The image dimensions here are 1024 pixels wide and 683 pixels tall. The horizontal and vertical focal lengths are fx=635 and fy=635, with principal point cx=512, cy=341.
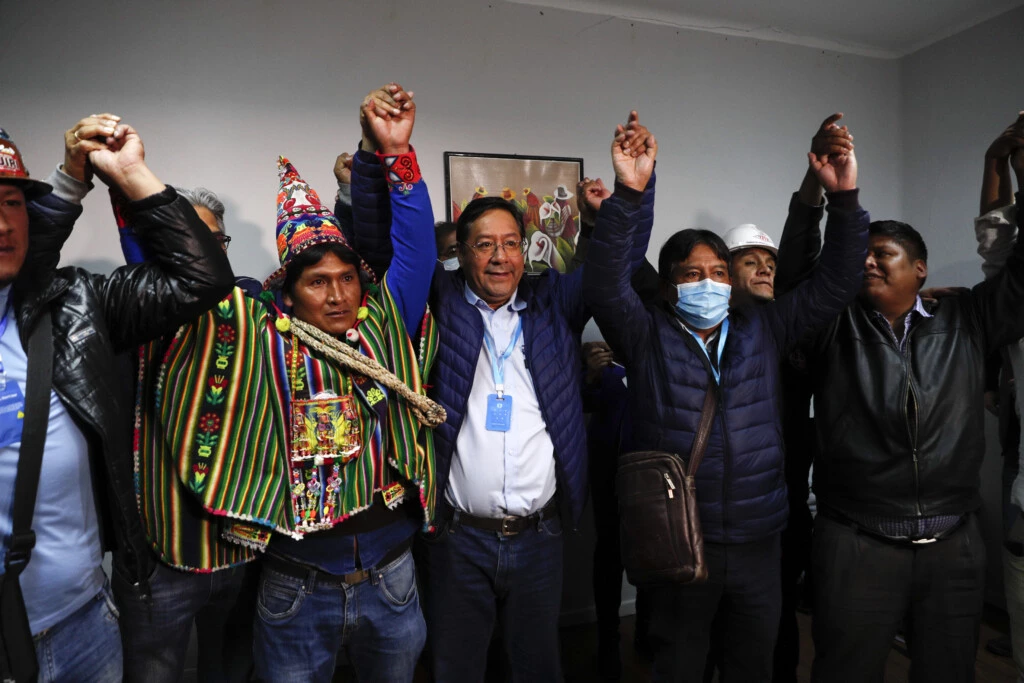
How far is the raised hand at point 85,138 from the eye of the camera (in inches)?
54.1

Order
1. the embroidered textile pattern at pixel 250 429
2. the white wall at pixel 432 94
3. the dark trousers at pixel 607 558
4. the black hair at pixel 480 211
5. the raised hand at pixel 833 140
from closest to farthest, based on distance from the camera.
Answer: the embroidered textile pattern at pixel 250 429 < the black hair at pixel 480 211 < the raised hand at pixel 833 140 < the white wall at pixel 432 94 < the dark trousers at pixel 607 558

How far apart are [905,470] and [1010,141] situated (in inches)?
46.5

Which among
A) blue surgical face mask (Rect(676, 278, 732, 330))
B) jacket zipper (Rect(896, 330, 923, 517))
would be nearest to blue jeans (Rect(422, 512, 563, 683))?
blue surgical face mask (Rect(676, 278, 732, 330))

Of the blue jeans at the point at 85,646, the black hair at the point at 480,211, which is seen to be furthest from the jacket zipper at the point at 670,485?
the blue jeans at the point at 85,646

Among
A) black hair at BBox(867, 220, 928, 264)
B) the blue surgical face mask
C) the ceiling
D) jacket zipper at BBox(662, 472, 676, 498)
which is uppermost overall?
the ceiling

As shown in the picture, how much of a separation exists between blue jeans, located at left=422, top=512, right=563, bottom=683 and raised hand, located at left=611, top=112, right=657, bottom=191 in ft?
3.54

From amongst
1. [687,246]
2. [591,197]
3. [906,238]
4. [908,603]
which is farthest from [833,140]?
[908,603]

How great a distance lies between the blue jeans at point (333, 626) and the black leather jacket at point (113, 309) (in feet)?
1.14

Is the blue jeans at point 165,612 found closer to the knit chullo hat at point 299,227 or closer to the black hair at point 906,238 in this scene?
the knit chullo hat at point 299,227

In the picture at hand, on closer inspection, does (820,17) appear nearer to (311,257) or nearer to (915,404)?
(915,404)

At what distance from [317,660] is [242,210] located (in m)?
1.93

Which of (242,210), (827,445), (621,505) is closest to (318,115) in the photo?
(242,210)

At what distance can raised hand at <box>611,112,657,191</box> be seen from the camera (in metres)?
1.89

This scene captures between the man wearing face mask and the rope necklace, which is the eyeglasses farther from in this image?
the rope necklace
